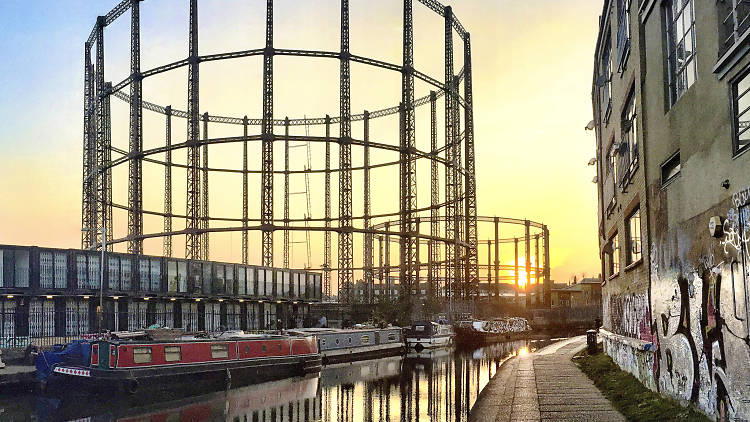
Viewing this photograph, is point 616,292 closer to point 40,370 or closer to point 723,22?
point 723,22

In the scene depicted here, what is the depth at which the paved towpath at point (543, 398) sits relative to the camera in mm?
14859

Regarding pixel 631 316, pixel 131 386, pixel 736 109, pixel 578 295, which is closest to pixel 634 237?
pixel 631 316

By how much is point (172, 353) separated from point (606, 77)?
57.6 feet

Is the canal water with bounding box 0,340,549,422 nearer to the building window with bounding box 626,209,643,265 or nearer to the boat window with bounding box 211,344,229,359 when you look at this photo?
the boat window with bounding box 211,344,229,359

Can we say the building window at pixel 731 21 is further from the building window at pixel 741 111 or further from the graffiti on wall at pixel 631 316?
the graffiti on wall at pixel 631 316

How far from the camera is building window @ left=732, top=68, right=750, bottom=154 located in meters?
9.47

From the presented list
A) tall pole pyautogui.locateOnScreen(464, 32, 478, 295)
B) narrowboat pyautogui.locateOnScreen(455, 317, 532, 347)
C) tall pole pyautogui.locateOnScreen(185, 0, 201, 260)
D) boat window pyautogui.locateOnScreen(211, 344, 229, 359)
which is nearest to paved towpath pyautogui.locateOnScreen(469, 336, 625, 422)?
boat window pyautogui.locateOnScreen(211, 344, 229, 359)

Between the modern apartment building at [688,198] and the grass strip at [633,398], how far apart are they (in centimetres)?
24

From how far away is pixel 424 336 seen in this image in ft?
148

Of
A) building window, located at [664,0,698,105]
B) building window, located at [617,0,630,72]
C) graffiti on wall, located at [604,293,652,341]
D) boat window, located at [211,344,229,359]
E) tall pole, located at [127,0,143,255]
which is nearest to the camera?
building window, located at [664,0,698,105]

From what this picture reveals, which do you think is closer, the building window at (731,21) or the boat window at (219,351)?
the building window at (731,21)

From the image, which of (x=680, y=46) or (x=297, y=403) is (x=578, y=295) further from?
(x=680, y=46)

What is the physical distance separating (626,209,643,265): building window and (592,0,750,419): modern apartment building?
55 mm

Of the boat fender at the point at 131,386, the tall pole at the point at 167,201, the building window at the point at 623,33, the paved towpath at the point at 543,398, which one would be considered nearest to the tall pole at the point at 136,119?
the tall pole at the point at 167,201
